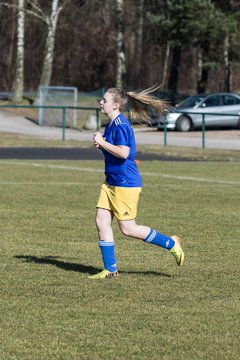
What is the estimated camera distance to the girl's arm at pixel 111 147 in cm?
992

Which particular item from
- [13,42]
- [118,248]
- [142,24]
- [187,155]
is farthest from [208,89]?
[118,248]

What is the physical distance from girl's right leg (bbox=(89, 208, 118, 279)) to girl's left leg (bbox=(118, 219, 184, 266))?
0.13m

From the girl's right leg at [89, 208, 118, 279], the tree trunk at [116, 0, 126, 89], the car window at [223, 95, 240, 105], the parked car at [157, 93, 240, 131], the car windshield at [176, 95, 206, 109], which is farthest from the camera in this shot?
the tree trunk at [116, 0, 126, 89]

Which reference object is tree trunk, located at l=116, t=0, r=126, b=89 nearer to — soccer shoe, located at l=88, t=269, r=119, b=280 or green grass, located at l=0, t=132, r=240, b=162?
green grass, located at l=0, t=132, r=240, b=162

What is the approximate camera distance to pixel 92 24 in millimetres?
74500

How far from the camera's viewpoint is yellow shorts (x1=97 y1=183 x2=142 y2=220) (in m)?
10.3

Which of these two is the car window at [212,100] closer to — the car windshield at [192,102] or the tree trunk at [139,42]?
the car windshield at [192,102]

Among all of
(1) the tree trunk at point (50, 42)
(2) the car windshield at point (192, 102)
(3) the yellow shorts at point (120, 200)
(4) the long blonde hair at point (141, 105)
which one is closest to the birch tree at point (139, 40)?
(1) the tree trunk at point (50, 42)

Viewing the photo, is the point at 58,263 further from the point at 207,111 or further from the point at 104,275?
the point at 207,111

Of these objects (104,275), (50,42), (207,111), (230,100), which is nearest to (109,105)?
(104,275)

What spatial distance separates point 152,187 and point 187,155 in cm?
1131

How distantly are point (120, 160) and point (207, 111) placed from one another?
119ft

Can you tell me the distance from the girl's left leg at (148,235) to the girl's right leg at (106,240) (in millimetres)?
126

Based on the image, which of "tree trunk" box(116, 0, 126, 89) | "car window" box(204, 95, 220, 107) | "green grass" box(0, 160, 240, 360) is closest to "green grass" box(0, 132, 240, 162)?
"car window" box(204, 95, 220, 107)
